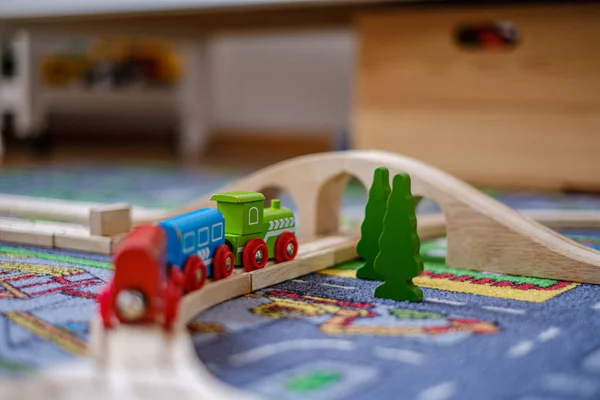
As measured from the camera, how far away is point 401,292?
731 mm

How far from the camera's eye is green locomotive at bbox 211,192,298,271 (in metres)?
0.78

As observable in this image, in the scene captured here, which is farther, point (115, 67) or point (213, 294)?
point (115, 67)

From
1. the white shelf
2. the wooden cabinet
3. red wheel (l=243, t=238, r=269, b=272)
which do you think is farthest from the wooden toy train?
the white shelf

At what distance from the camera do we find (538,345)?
59 centimetres

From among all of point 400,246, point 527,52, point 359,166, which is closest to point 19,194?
point 359,166

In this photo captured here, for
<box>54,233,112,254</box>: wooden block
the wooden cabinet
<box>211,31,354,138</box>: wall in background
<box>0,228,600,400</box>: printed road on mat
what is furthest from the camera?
<box>211,31,354,138</box>: wall in background

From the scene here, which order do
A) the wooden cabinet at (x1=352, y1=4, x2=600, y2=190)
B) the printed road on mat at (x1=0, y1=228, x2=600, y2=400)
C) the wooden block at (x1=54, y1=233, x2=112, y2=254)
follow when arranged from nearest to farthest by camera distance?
1. the printed road on mat at (x1=0, y1=228, x2=600, y2=400)
2. the wooden block at (x1=54, y1=233, x2=112, y2=254)
3. the wooden cabinet at (x1=352, y1=4, x2=600, y2=190)

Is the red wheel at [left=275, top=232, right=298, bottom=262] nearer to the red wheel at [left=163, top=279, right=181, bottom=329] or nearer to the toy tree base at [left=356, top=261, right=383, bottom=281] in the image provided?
the toy tree base at [left=356, top=261, right=383, bottom=281]

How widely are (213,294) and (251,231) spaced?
4.7 inches

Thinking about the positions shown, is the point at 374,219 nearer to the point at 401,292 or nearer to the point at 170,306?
the point at 401,292

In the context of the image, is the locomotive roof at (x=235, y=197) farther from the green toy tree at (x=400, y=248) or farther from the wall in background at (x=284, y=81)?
the wall in background at (x=284, y=81)

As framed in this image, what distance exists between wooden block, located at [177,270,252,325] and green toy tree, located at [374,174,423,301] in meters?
0.14

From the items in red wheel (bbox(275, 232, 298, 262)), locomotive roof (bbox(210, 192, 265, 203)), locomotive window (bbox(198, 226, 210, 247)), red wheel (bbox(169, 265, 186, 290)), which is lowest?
red wheel (bbox(275, 232, 298, 262))

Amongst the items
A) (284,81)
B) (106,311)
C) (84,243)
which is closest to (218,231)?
(106,311)
